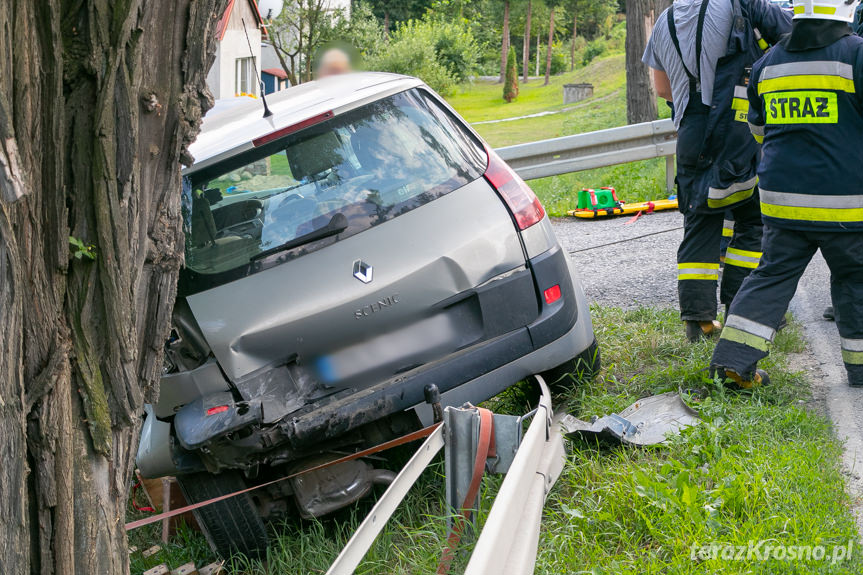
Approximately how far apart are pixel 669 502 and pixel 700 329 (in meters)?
1.99

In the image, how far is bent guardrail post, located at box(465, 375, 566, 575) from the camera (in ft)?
7.30

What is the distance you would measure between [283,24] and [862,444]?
25563 mm

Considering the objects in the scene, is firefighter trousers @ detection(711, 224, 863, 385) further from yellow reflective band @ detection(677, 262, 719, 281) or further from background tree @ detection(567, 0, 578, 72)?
background tree @ detection(567, 0, 578, 72)

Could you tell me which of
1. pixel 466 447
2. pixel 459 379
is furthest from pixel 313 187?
pixel 466 447

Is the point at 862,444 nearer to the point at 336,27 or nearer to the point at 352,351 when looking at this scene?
→ the point at 352,351

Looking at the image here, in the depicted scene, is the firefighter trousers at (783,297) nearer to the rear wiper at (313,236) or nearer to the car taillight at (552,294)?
the car taillight at (552,294)

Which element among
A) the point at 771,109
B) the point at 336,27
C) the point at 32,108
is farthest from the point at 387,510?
the point at 336,27

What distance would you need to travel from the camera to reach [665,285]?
6.47 m

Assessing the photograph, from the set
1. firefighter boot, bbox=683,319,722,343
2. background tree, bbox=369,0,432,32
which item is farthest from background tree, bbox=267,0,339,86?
background tree, bbox=369,0,432,32

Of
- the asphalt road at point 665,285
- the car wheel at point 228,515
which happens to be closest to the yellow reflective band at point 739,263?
the asphalt road at point 665,285

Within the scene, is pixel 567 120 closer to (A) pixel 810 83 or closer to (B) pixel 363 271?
(A) pixel 810 83

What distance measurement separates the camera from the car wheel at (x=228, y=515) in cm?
368

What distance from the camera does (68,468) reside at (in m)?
2.08

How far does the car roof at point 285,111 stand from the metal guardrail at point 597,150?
17.4 ft
